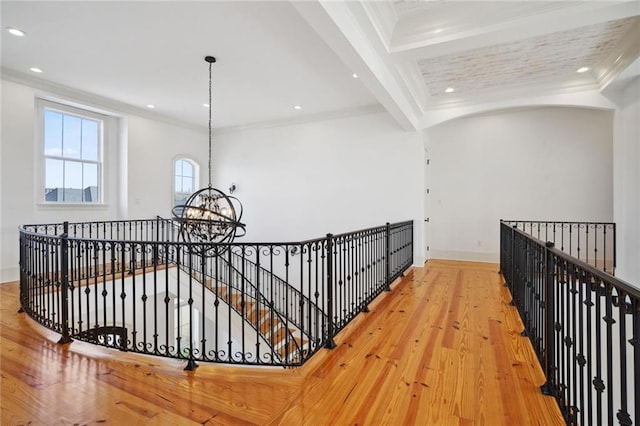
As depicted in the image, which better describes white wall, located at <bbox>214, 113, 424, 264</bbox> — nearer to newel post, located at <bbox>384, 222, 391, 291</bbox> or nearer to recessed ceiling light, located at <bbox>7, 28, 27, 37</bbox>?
newel post, located at <bbox>384, 222, 391, 291</bbox>

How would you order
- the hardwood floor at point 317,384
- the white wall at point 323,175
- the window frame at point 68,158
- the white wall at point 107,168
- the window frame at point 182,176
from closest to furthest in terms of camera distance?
the hardwood floor at point 317,384 < the white wall at point 107,168 < the window frame at point 68,158 < the white wall at point 323,175 < the window frame at point 182,176

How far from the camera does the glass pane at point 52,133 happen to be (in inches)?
224

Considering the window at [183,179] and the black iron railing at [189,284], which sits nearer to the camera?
the black iron railing at [189,284]

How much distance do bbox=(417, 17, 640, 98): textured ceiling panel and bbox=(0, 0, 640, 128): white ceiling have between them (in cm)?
2

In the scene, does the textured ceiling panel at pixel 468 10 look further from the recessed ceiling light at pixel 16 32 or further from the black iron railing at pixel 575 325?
the recessed ceiling light at pixel 16 32

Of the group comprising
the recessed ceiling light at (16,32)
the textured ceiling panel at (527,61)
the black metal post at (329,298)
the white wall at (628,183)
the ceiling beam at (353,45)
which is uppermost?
the recessed ceiling light at (16,32)

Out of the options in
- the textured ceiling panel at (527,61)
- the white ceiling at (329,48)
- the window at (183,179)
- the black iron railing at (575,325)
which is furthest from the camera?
the window at (183,179)

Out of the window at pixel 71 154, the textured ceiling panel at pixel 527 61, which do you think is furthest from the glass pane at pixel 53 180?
the textured ceiling panel at pixel 527 61

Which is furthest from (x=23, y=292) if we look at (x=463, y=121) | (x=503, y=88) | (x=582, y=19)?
(x=463, y=121)

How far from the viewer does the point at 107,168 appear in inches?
261

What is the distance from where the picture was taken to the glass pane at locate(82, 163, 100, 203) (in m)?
6.31

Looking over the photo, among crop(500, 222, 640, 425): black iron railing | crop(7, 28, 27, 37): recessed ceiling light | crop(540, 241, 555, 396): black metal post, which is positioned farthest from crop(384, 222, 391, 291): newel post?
crop(7, 28, 27, 37): recessed ceiling light

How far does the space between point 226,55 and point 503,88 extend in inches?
179

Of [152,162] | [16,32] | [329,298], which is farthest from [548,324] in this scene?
[152,162]
